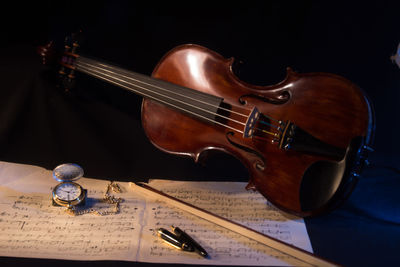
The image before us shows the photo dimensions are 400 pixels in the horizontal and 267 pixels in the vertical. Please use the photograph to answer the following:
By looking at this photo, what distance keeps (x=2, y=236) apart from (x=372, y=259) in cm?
129

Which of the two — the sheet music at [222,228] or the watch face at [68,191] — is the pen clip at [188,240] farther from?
the watch face at [68,191]

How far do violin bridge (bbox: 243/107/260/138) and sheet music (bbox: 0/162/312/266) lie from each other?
0.36m

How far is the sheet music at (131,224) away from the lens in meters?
1.14

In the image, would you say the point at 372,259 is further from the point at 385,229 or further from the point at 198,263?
the point at 198,263

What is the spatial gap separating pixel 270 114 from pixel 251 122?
0.08 meters

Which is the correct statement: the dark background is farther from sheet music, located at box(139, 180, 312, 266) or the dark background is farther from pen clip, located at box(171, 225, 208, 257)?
pen clip, located at box(171, 225, 208, 257)

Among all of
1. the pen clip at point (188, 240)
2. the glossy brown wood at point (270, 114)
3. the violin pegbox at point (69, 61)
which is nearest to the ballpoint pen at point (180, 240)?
the pen clip at point (188, 240)

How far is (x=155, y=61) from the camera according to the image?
167 centimetres

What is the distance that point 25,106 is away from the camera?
5.34 ft

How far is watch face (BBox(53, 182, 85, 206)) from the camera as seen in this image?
1.30 m

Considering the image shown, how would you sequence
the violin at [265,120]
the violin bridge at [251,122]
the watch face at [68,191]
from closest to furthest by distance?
1. the violin at [265,120]
2. the violin bridge at [251,122]
3. the watch face at [68,191]

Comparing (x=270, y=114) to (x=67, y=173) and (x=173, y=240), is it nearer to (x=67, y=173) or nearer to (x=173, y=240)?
(x=173, y=240)

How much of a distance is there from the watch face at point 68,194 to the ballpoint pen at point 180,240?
348mm

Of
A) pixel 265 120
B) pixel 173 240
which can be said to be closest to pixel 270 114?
pixel 265 120
